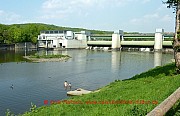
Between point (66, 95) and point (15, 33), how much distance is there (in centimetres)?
11784

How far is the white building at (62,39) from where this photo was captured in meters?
149

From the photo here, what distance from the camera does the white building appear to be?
149375 millimetres

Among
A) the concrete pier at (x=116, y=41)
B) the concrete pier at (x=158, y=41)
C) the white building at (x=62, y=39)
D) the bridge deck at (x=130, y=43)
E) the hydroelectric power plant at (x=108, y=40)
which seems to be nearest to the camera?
the concrete pier at (x=158, y=41)

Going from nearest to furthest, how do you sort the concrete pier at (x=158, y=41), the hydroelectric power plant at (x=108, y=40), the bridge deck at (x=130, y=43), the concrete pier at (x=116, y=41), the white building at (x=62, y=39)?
the concrete pier at (x=158, y=41)
the bridge deck at (x=130, y=43)
the hydroelectric power plant at (x=108, y=40)
the concrete pier at (x=116, y=41)
the white building at (x=62, y=39)

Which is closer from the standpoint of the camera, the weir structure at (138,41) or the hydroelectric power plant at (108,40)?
the weir structure at (138,41)

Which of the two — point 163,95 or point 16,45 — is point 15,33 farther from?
point 163,95

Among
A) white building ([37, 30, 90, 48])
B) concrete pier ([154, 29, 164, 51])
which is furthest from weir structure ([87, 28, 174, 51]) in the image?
white building ([37, 30, 90, 48])

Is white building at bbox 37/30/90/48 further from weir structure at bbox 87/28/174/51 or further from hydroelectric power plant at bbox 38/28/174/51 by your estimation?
weir structure at bbox 87/28/174/51

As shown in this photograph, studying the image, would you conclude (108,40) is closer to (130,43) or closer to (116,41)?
(116,41)

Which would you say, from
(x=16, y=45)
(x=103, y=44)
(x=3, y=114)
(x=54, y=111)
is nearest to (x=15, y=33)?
(x=16, y=45)

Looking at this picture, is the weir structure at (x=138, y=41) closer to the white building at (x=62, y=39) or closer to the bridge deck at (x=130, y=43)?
the bridge deck at (x=130, y=43)

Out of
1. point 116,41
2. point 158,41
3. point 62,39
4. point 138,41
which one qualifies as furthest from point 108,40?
point 158,41

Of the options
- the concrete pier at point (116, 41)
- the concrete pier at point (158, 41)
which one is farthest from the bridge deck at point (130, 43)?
the concrete pier at point (158, 41)

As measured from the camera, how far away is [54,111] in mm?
14281
